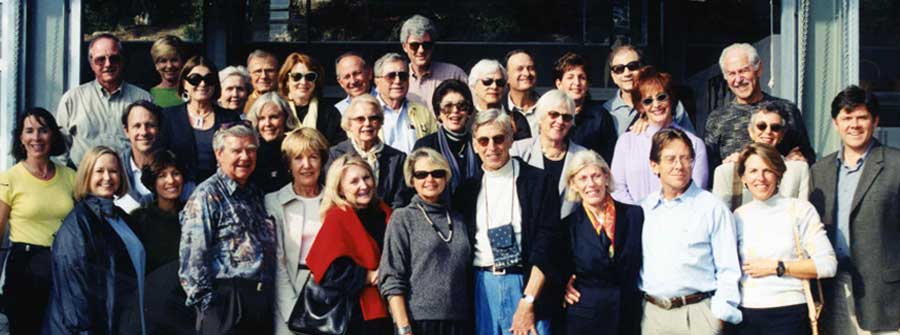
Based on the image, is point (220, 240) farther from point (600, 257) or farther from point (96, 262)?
point (600, 257)

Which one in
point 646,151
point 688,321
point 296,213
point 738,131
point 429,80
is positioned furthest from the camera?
point 429,80

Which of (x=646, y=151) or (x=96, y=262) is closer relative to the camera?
(x=96, y=262)

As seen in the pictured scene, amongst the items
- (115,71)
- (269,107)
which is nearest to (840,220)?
(269,107)

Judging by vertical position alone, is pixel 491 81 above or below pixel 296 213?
above

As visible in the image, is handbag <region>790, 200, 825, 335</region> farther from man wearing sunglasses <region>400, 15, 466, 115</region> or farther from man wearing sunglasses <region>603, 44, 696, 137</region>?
man wearing sunglasses <region>400, 15, 466, 115</region>

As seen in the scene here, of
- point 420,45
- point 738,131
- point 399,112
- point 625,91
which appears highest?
point 420,45

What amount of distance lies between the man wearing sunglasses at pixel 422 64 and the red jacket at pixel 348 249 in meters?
1.54

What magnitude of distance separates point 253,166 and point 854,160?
10.2 feet

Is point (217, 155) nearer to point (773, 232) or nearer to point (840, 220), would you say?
point (773, 232)

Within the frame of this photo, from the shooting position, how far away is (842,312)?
20.5 ft

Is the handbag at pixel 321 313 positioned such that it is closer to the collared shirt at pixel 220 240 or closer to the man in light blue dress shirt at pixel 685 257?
the collared shirt at pixel 220 240

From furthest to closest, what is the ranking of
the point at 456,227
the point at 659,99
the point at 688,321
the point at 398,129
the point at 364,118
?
the point at 398,129 → the point at 659,99 → the point at 364,118 → the point at 456,227 → the point at 688,321

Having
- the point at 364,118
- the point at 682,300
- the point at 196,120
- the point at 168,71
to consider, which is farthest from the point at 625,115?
the point at 168,71

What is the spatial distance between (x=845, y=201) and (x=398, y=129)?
2484 millimetres
